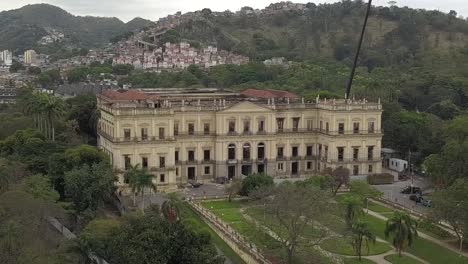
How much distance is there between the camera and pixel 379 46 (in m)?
138

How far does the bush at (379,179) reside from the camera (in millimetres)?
57156

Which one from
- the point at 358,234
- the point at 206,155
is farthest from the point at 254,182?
the point at 358,234

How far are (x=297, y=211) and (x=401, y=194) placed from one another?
2255 centimetres

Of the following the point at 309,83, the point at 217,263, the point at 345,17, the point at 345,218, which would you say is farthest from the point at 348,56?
the point at 217,263

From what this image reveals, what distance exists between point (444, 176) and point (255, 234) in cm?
1683

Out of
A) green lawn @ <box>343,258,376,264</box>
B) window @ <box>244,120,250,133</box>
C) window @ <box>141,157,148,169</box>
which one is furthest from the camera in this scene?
window @ <box>244,120,250,133</box>

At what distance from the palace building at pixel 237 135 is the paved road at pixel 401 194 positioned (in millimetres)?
3339

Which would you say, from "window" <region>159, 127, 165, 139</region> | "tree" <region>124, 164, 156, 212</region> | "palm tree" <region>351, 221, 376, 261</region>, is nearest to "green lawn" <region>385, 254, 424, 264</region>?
"palm tree" <region>351, 221, 376, 261</region>

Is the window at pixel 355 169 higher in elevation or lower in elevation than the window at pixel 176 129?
lower

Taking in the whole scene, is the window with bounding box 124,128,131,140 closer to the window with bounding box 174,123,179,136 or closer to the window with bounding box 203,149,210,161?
the window with bounding box 174,123,179,136

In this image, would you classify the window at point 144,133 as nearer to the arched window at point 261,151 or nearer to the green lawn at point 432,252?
the arched window at point 261,151

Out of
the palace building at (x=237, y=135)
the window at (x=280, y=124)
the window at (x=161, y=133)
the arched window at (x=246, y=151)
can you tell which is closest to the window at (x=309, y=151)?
the palace building at (x=237, y=135)

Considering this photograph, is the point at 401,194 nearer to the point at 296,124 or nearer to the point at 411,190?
the point at 411,190

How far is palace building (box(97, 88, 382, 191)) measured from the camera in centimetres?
5359
